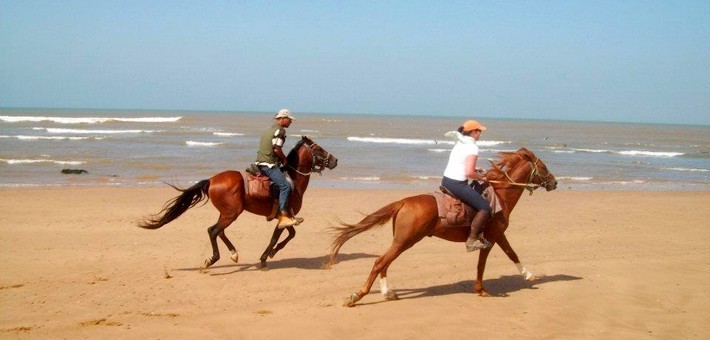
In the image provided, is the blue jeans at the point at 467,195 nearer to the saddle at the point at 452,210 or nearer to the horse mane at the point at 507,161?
the saddle at the point at 452,210

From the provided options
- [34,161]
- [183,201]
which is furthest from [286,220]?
[34,161]

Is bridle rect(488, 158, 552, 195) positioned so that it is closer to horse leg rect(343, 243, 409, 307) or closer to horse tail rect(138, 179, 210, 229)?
horse leg rect(343, 243, 409, 307)

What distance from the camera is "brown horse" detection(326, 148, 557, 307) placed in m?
8.06

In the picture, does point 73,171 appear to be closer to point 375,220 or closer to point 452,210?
point 375,220

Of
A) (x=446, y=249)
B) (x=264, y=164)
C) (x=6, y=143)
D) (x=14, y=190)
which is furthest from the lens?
(x=6, y=143)

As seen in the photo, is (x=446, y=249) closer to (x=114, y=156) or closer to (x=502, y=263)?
(x=502, y=263)

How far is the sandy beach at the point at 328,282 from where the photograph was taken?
7.30 m

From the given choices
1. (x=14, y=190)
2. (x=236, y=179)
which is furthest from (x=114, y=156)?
(x=236, y=179)

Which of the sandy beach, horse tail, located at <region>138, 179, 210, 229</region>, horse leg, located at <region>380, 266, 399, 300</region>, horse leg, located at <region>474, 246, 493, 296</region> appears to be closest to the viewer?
the sandy beach

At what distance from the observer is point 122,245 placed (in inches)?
467

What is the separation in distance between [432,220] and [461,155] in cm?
86

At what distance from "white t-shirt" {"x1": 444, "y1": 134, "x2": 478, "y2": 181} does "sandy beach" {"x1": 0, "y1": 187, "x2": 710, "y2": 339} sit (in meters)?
1.58

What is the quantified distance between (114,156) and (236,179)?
2329 cm

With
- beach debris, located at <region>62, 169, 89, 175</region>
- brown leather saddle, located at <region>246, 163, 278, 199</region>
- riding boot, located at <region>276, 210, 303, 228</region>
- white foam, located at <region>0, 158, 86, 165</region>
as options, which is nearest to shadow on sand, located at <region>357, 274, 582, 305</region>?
riding boot, located at <region>276, 210, 303, 228</region>
